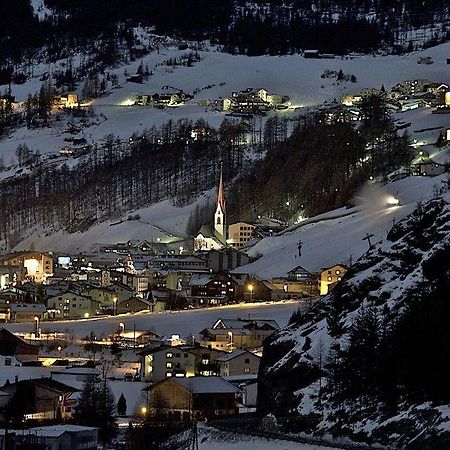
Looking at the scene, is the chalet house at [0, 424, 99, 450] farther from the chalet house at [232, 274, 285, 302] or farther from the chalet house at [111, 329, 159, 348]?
the chalet house at [232, 274, 285, 302]

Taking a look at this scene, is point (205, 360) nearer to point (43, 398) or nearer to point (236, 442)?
point (43, 398)

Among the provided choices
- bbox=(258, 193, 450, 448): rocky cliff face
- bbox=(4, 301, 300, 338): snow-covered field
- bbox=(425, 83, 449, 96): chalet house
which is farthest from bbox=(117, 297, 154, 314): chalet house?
bbox=(425, 83, 449, 96): chalet house

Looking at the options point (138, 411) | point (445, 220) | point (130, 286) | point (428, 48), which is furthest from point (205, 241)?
point (428, 48)

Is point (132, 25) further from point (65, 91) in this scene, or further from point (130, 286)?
point (130, 286)

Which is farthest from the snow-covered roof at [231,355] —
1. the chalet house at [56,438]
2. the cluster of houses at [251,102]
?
the cluster of houses at [251,102]

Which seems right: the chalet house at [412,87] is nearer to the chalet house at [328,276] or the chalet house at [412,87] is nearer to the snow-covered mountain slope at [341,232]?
the snow-covered mountain slope at [341,232]

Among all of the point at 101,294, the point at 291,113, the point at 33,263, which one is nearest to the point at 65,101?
the point at 291,113
